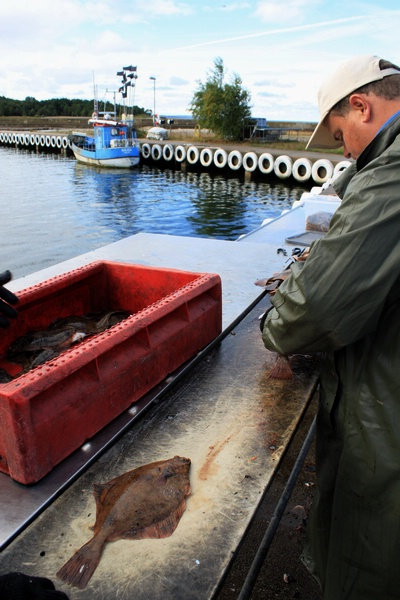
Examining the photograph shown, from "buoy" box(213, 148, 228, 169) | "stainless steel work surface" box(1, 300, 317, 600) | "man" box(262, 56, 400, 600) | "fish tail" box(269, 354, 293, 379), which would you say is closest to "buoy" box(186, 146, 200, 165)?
"buoy" box(213, 148, 228, 169)

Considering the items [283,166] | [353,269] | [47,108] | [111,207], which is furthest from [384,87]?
[47,108]

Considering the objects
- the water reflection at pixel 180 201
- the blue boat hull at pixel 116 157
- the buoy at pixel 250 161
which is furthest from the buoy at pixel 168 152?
the buoy at pixel 250 161

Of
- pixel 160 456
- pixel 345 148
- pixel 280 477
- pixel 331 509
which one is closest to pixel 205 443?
pixel 160 456

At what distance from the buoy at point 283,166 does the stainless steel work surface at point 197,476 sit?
89.4 feet

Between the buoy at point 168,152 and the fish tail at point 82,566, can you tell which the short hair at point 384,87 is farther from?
the buoy at point 168,152

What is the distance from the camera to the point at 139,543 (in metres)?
2.01

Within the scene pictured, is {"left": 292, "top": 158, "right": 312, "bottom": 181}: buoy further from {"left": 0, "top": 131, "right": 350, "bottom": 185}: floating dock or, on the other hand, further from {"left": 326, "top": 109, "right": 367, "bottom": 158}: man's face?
{"left": 326, "top": 109, "right": 367, "bottom": 158}: man's face

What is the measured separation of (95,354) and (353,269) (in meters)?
1.45

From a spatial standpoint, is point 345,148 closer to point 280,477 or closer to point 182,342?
point 182,342

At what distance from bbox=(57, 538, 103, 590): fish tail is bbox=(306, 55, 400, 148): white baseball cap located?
1.90m

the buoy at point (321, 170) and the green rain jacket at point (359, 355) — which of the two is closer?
the green rain jacket at point (359, 355)

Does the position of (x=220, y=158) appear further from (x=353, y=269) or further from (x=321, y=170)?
(x=353, y=269)

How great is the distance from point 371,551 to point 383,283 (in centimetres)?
94

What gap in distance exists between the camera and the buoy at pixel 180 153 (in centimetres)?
3755
